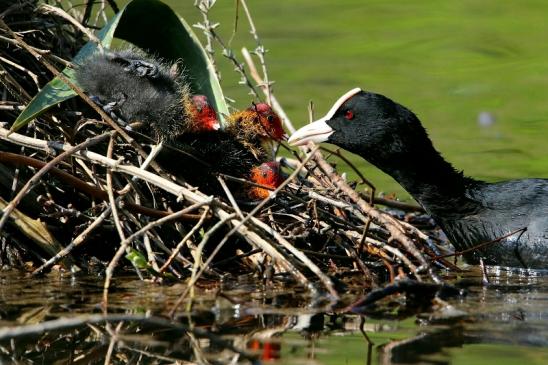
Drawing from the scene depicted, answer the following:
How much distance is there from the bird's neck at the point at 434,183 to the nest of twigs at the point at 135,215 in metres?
0.31

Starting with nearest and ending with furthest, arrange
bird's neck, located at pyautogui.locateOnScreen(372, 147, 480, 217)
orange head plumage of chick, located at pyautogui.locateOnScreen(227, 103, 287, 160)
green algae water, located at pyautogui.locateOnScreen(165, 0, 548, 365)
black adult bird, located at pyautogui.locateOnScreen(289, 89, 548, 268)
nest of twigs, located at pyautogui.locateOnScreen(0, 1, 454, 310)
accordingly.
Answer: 1. nest of twigs, located at pyautogui.locateOnScreen(0, 1, 454, 310)
2. orange head plumage of chick, located at pyautogui.locateOnScreen(227, 103, 287, 160)
3. black adult bird, located at pyautogui.locateOnScreen(289, 89, 548, 268)
4. bird's neck, located at pyautogui.locateOnScreen(372, 147, 480, 217)
5. green algae water, located at pyautogui.locateOnScreen(165, 0, 548, 365)

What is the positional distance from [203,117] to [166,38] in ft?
2.47

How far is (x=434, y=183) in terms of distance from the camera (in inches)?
229

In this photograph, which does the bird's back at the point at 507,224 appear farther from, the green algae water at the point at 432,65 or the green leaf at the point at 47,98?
the green leaf at the point at 47,98

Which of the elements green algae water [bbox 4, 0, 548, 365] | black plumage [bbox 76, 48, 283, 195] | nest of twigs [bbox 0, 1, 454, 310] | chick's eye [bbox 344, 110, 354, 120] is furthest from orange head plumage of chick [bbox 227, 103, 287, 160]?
green algae water [bbox 4, 0, 548, 365]

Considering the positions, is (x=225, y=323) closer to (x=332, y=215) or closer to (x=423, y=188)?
(x=332, y=215)

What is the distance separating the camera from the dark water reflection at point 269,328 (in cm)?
384

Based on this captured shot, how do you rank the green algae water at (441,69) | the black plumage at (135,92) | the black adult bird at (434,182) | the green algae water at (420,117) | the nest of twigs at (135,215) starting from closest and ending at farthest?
the green algae water at (420,117) < the nest of twigs at (135,215) < the black plumage at (135,92) < the black adult bird at (434,182) < the green algae water at (441,69)

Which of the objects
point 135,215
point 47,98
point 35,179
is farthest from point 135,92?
point 35,179

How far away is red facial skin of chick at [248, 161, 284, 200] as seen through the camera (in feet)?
17.4

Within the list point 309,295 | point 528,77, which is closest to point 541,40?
point 528,77

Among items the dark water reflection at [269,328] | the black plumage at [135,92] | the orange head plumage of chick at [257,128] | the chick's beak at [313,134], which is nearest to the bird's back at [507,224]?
the dark water reflection at [269,328]

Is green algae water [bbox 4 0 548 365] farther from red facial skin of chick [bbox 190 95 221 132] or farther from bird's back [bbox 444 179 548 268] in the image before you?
red facial skin of chick [bbox 190 95 221 132]

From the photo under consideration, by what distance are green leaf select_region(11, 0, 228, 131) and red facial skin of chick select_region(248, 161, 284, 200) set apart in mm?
570
